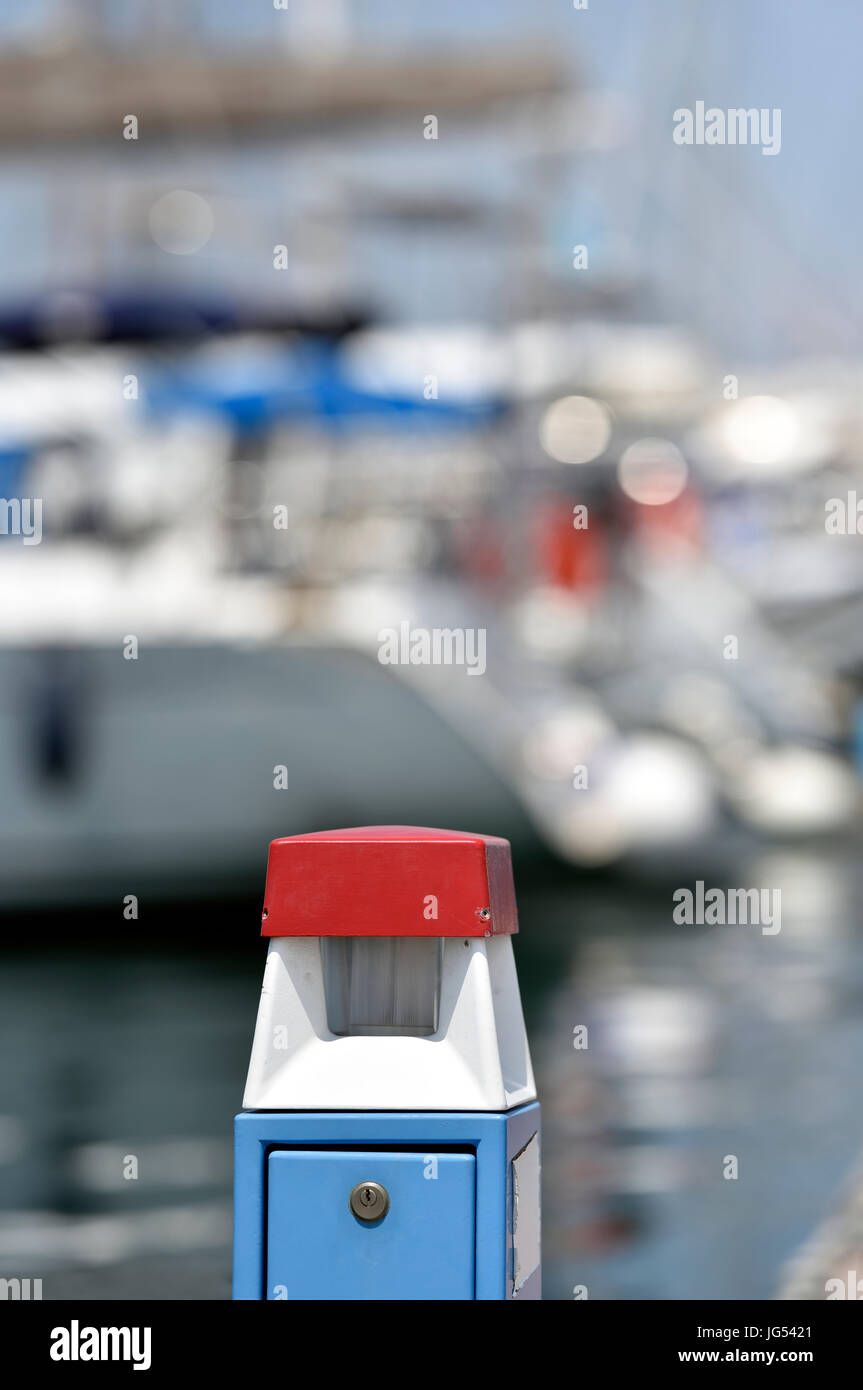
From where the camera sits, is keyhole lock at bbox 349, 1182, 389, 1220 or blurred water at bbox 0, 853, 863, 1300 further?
blurred water at bbox 0, 853, 863, 1300

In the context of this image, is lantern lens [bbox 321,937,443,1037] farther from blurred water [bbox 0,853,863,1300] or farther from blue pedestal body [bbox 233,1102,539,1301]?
blurred water [bbox 0,853,863,1300]

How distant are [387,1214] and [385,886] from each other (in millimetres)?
423

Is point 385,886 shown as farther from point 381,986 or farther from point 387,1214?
point 387,1214

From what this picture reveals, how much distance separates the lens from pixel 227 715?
12.2 metres

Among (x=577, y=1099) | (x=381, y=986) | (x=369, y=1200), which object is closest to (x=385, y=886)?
(x=381, y=986)

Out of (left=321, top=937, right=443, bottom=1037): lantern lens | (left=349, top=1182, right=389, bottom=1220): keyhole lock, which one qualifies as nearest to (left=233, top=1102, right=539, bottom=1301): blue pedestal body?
(left=349, top=1182, right=389, bottom=1220): keyhole lock

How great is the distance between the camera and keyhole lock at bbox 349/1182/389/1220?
9.26 feet

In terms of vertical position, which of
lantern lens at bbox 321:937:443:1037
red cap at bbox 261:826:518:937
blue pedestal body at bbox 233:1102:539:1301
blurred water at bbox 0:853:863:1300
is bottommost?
blurred water at bbox 0:853:863:1300

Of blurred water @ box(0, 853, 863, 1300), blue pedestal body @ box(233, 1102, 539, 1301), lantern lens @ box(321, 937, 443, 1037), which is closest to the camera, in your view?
blue pedestal body @ box(233, 1102, 539, 1301)

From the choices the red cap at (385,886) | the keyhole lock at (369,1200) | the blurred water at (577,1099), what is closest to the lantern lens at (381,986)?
the red cap at (385,886)

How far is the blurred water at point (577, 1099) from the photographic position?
16.6ft

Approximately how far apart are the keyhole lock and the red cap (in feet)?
1.07

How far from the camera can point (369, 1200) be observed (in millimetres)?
2826

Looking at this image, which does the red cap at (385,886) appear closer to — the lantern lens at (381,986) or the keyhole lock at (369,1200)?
the lantern lens at (381,986)
